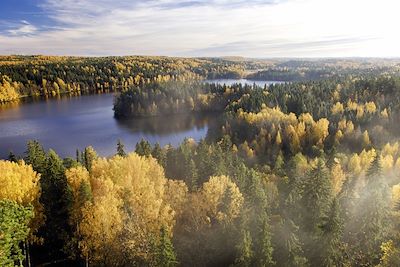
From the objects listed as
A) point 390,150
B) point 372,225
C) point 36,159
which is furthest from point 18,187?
point 390,150

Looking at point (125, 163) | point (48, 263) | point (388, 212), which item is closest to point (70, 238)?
point (48, 263)

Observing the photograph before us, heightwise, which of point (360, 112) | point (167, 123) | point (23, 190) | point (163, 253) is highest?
point (23, 190)

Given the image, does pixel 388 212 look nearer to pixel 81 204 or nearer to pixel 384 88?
pixel 81 204

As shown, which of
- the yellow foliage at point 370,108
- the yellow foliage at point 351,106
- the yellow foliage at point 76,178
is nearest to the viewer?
the yellow foliage at point 76,178

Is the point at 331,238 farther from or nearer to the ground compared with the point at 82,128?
farther from the ground

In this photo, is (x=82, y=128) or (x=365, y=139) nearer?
(x=365, y=139)

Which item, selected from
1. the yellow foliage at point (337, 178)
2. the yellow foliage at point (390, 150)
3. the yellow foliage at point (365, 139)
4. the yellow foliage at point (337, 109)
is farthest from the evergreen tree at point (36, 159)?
the yellow foliage at point (337, 109)

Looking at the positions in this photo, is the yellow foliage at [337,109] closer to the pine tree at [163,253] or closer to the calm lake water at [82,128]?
the calm lake water at [82,128]

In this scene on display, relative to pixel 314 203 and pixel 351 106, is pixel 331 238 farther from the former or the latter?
pixel 351 106

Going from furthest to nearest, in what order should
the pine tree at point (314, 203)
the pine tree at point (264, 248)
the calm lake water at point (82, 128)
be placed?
the calm lake water at point (82, 128), the pine tree at point (314, 203), the pine tree at point (264, 248)
